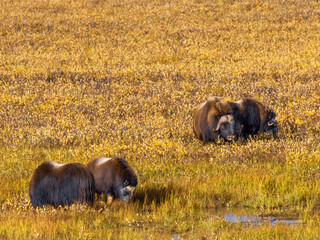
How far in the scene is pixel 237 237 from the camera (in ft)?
20.2

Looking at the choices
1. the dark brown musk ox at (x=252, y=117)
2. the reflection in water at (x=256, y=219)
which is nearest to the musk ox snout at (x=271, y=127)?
the dark brown musk ox at (x=252, y=117)

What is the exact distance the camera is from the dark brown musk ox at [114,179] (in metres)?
7.59

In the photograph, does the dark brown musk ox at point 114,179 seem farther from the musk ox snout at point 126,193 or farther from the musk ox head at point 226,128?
the musk ox head at point 226,128

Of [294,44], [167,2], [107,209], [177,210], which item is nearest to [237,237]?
[177,210]

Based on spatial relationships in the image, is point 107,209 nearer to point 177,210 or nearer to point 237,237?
point 177,210

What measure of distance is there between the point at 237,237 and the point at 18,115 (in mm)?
12338

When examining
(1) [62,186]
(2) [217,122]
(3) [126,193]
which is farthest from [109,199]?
(2) [217,122]

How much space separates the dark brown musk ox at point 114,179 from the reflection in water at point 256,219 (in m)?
1.52

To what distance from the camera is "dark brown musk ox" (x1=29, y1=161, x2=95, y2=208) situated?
734 centimetres

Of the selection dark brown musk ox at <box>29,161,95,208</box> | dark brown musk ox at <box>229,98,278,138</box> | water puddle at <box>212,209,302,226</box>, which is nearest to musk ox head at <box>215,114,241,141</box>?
dark brown musk ox at <box>229,98,278,138</box>

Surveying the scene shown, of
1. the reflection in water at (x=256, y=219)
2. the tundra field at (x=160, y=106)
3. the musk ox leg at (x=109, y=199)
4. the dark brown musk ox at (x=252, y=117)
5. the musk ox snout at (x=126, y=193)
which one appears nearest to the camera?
the reflection in water at (x=256, y=219)

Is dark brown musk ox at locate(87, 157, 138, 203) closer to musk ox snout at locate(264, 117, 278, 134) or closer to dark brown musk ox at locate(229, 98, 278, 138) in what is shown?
dark brown musk ox at locate(229, 98, 278, 138)

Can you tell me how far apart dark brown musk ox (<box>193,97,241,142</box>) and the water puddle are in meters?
4.07

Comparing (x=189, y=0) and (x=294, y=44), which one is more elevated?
(x=189, y=0)
